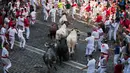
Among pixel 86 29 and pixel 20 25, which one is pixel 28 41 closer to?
pixel 20 25

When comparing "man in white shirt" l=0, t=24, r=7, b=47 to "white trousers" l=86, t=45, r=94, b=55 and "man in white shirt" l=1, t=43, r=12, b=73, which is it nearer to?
"man in white shirt" l=1, t=43, r=12, b=73

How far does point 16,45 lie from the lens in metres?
24.2

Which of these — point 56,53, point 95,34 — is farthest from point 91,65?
point 95,34

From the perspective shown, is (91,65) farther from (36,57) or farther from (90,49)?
(36,57)

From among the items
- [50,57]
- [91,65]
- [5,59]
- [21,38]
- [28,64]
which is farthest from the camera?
[21,38]

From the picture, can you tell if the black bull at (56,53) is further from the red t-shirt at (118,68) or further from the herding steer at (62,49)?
the red t-shirt at (118,68)

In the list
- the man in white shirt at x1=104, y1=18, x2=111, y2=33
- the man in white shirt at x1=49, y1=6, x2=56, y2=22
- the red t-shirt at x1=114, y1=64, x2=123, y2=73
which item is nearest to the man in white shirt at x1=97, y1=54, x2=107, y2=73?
the red t-shirt at x1=114, y1=64, x2=123, y2=73

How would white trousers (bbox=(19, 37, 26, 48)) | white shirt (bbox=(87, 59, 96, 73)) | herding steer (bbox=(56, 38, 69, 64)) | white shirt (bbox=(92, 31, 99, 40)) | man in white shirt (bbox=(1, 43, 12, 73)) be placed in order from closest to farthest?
1. white shirt (bbox=(87, 59, 96, 73))
2. man in white shirt (bbox=(1, 43, 12, 73))
3. herding steer (bbox=(56, 38, 69, 64))
4. white shirt (bbox=(92, 31, 99, 40))
5. white trousers (bbox=(19, 37, 26, 48))

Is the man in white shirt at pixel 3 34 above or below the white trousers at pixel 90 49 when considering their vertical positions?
above

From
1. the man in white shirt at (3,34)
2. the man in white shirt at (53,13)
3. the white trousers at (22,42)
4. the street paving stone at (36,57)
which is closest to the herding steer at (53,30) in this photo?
the street paving stone at (36,57)

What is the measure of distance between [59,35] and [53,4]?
871cm

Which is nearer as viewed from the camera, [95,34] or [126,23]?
[95,34]

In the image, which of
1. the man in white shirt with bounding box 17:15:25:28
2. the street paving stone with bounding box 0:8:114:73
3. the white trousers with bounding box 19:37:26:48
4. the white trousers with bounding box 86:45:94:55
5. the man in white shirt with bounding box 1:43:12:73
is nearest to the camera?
the man in white shirt with bounding box 1:43:12:73

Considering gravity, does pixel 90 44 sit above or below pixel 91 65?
above
